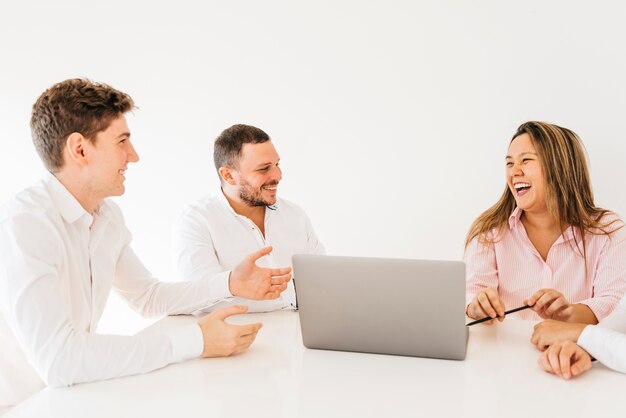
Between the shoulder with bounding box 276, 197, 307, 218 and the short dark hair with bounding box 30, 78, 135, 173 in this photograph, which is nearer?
the short dark hair with bounding box 30, 78, 135, 173

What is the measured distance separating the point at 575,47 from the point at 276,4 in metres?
1.47

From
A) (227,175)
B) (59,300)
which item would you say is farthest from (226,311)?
(227,175)

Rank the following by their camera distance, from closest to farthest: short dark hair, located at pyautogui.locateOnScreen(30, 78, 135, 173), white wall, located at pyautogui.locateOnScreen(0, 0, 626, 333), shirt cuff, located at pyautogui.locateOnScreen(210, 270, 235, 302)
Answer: short dark hair, located at pyautogui.locateOnScreen(30, 78, 135, 173) → shirt cuff, located at pyautogui.locateOnScreen(210, 270, 235, 302) → white wall, located at pyautogui.locateOnScreen(0, 0, 626, 333)

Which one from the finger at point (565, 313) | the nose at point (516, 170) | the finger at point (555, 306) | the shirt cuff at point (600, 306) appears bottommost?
the shirt cuff at point (600, 306)

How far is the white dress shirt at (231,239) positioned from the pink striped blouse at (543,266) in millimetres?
716

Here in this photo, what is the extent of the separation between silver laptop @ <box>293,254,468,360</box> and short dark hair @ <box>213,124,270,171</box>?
120cm

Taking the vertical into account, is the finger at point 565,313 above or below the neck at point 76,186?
below

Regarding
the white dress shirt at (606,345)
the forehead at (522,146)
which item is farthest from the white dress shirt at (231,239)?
the white dress shirt at (606,345)

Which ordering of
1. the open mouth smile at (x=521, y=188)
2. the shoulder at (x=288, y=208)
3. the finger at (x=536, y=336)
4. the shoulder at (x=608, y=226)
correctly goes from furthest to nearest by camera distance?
1. the shoulder at (x=288, y=208)
2. the open mouth smile at (x=521, y=188)
3. the shoulder at (x=608, y=226)
4. the finger at (x=536, y=336)

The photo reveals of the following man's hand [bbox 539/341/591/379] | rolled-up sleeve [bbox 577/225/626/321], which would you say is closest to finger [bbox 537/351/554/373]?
man's hand [bbox 539/341/591/379]

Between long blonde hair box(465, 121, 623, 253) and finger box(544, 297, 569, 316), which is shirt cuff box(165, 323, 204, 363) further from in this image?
long blonde hair box(465, 121, 623, 253)

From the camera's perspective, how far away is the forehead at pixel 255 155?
2664 millimetres

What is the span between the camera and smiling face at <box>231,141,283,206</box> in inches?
103

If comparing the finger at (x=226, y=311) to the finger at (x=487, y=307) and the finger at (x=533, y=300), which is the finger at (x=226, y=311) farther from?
the finger at (x=533, y=300)
